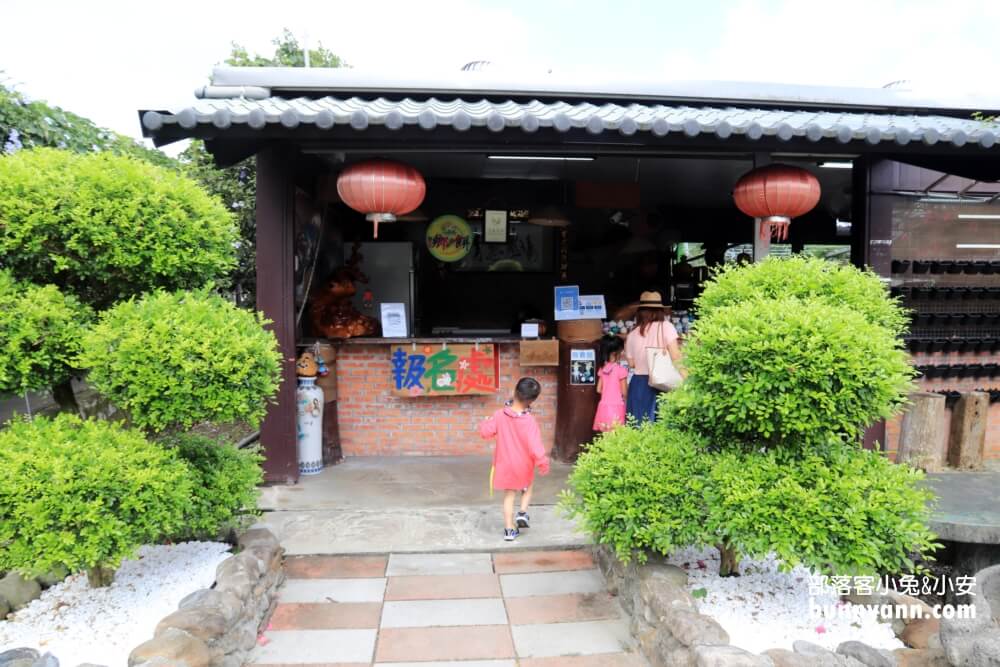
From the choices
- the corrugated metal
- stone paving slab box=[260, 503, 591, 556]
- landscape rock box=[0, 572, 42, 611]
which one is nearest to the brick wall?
stone paving slab box=[260, 503, 591, 556]

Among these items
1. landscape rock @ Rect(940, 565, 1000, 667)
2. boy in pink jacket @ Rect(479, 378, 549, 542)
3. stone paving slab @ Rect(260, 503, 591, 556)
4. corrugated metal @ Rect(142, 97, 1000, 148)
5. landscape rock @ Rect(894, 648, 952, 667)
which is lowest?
stone paving slab @ Rect(260, 503, 591, 556)

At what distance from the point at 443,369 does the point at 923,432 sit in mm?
4637

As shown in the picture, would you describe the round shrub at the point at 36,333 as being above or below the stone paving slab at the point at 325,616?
above

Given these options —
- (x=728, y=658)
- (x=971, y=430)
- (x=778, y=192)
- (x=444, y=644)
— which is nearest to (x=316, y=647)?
(x=444, y=644)

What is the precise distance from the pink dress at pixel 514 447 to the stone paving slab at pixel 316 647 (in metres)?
1.38

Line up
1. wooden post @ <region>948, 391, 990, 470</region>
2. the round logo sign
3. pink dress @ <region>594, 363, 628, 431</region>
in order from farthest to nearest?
1. the round logo sign
2. wooden post @ <region>948, 391, 990, 470</region>
3. pink dress @ <region>594, 363, 628, 431</region>

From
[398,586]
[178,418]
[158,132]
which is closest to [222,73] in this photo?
[158,132]

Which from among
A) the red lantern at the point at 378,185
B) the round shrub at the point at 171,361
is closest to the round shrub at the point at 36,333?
the round shrub at the point at 171,361

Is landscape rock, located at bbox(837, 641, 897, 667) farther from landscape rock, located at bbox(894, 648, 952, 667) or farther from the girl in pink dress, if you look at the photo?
the girl in pink dress

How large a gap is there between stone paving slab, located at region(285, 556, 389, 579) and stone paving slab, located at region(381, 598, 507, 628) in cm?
43

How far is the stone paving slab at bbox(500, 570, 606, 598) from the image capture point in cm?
366

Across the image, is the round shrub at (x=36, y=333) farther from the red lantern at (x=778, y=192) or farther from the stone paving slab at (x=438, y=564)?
the red lantern at (x=778, y=192)

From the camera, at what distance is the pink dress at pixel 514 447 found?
426 cm

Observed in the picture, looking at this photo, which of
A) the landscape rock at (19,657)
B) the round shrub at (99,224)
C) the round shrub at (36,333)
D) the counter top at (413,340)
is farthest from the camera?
the counter top at (413,340)
